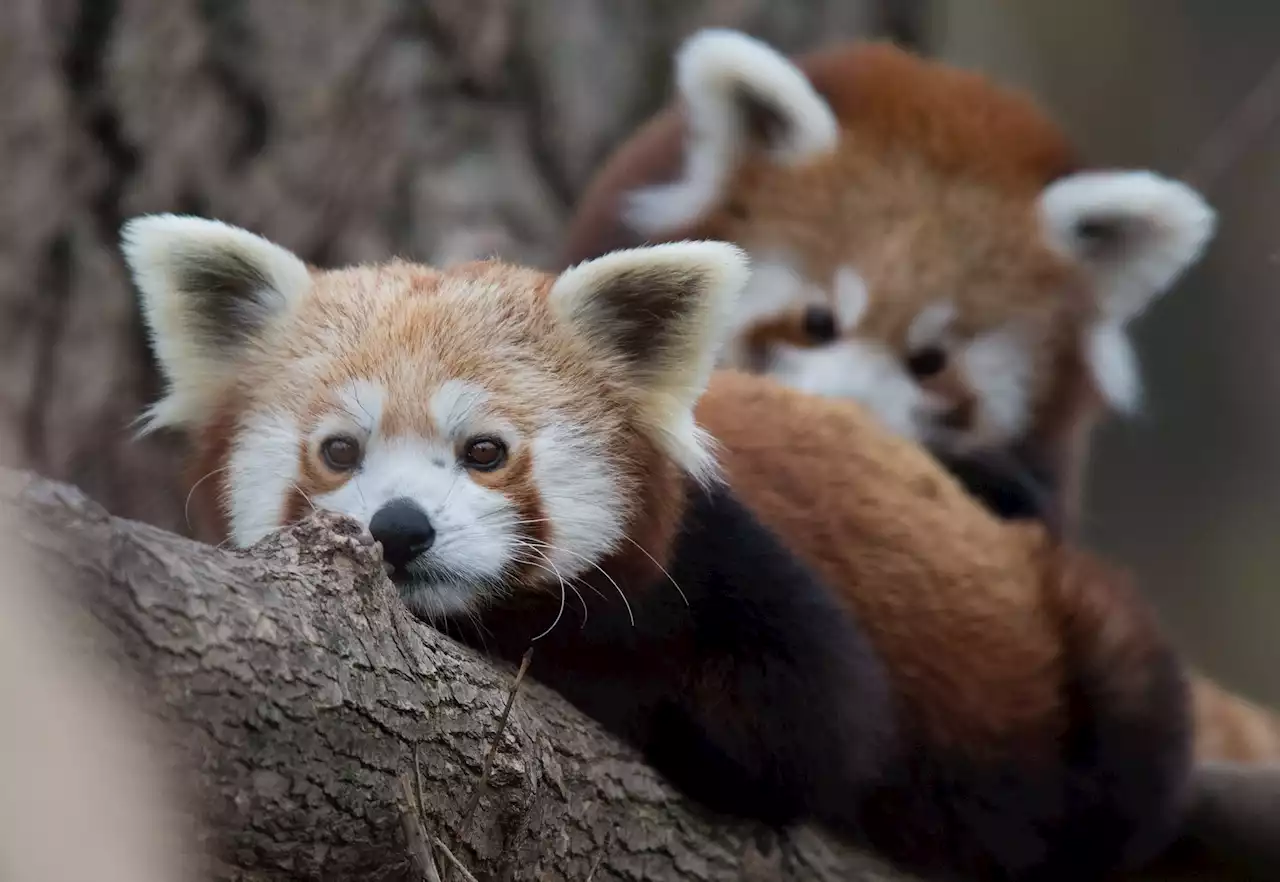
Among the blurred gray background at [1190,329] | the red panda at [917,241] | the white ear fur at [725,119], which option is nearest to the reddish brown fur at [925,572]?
the red panda at [917,241]

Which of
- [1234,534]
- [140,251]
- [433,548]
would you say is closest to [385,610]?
[433,548]

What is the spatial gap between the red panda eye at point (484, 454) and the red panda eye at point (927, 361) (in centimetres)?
207

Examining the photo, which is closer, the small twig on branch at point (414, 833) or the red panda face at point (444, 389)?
the small twig on branch at point (414, 833)

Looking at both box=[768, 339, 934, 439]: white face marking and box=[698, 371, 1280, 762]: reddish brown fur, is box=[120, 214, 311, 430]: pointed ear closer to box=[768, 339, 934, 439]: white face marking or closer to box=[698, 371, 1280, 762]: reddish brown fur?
box=[698, 371, 1280, 762]: reddish brown fur

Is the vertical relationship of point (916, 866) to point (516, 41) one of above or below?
below

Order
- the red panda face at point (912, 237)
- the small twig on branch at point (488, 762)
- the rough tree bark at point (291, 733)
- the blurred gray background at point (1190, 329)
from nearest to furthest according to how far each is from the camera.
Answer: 1. the rough tree bark at point (291, 733)
2. the small twig on branch at point (488, 762)
3. the red panda face at point (912, 237)
4. the blurred gray background at point (1190, 329)

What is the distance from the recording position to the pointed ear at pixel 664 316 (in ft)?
7.24

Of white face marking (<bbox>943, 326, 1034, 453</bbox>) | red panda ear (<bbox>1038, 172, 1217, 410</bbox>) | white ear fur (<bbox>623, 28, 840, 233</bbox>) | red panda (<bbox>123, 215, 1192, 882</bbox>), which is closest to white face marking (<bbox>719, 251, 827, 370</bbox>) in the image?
white ear fur (<bbox>623, 28, 840, 233</bbox>)

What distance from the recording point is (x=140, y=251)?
7.05 feet

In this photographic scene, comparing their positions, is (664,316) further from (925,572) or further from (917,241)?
(917,241)

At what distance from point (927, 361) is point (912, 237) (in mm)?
330

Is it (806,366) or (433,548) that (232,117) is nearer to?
(806,366)

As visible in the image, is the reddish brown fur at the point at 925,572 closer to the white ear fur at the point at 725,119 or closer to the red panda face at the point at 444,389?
the red panda face at the point at 444,389

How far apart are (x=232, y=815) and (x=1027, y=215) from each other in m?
3.01
